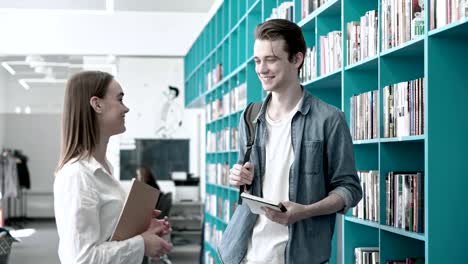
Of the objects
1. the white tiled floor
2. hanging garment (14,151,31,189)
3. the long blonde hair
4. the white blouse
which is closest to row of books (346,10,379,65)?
the long blonde hair

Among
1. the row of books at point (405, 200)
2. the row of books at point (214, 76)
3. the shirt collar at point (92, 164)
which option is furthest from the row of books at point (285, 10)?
the row of books at point (214, 76)

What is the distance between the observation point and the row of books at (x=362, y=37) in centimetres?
371

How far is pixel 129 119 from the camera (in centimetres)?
1403

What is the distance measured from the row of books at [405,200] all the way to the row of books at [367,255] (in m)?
0.34

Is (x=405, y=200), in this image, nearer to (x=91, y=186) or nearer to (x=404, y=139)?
(x=404, y=139)

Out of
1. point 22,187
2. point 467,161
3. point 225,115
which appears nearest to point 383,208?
point 467,161

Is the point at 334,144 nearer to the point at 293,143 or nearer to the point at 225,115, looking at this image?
the point at 293,143

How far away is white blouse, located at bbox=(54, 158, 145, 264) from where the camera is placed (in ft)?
7.45

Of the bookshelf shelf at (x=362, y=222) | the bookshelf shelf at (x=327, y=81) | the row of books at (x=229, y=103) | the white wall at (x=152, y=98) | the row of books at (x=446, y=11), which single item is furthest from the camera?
the white wall at (x=152, y=98)

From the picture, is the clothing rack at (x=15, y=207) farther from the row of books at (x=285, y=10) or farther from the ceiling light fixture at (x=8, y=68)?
the row of books at (x=285, y=10)

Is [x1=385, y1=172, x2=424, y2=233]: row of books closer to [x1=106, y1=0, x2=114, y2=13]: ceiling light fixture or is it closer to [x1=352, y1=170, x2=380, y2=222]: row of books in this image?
[x1=352, y1=170, x2=380, y2=222]: row of books

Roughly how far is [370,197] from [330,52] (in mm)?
1019

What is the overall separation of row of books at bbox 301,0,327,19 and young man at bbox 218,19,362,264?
195 cm

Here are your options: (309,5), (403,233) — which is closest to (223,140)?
(309,5)
